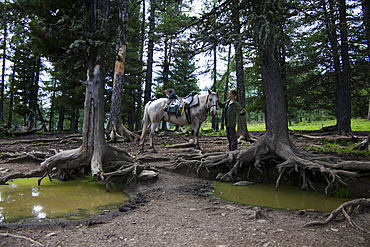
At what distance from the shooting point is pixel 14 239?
2824 mm

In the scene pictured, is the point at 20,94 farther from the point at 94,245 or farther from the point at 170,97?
the point at 94,245

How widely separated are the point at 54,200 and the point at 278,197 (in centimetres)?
476

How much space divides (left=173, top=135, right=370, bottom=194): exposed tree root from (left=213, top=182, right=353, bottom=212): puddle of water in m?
0.26

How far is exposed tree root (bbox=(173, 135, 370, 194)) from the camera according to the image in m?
5.14

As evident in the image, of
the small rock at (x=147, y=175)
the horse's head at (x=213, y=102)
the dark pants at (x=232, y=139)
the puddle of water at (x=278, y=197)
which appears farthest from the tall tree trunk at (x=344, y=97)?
the small rock at (x=147, y=175)

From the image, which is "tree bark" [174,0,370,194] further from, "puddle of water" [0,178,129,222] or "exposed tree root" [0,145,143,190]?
"puddle of water" [0,178,129,222]

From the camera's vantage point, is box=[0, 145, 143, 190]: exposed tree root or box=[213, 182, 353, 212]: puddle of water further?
box=[0, 145, 143, 190]: exposed tree root

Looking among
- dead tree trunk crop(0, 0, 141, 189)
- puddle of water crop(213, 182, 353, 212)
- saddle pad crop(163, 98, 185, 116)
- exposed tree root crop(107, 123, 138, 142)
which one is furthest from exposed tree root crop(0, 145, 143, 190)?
exposed tree root crop(107, 123, 138, 142)

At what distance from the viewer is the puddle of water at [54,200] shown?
149 inches

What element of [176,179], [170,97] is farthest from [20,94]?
[176,179]

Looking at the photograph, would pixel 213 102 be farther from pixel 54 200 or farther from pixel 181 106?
pixel 54 200

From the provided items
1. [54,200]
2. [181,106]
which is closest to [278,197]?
[54,200]

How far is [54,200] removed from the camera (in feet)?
15.0

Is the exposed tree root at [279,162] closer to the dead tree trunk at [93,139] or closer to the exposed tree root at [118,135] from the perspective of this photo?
the dead tree trunk at [93,139]
